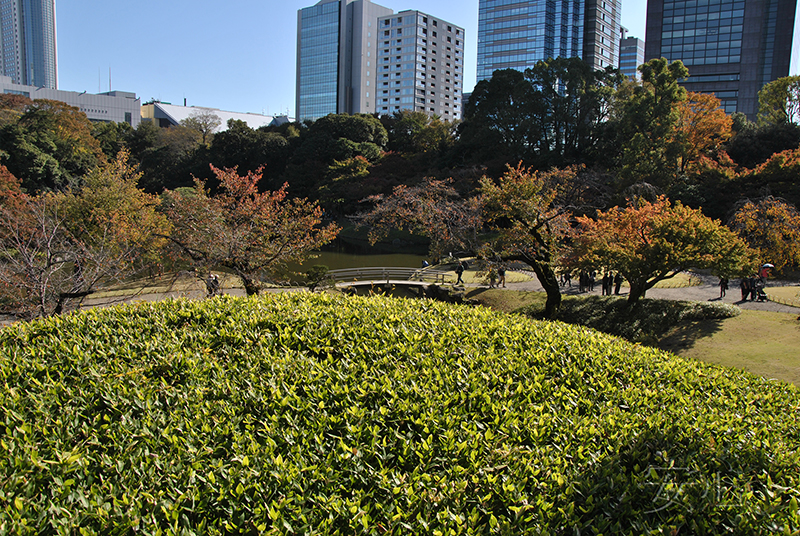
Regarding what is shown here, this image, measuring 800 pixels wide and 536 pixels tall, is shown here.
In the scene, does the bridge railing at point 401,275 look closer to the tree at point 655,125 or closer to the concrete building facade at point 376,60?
the tree at point 655,125

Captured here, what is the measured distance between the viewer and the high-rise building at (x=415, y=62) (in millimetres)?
89125

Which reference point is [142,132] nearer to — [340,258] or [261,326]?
[340,258]

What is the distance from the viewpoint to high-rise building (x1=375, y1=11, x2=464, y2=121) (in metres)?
89.1

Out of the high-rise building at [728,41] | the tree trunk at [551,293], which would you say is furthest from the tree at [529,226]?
the high-rise building at [728,41]

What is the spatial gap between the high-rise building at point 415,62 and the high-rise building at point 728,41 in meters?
35.7

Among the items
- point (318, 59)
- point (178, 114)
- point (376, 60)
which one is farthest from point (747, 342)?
point (178, 114)

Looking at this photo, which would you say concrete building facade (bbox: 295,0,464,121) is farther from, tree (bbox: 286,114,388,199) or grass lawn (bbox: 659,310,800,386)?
grass lawn (bbox: 659,310,800,386)

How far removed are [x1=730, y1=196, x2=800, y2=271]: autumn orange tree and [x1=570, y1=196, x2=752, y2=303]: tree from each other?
4.45 metres

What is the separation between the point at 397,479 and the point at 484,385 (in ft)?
4.45

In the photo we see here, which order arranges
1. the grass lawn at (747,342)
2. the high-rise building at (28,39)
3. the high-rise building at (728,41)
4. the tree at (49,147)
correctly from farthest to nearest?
the high-rise building at (28,39) < the high-rise building at (728,41) < the tree at (49,147) < the grass lawn at (747,342)

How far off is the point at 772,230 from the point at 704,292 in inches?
127

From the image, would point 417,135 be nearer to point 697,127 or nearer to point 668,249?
point 697,127

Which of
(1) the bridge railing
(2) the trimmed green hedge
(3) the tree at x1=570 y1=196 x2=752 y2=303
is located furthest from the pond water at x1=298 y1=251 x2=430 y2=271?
(2) the trimmed green hedge

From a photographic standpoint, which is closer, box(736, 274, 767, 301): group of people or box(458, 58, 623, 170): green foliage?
box(736, 274, 767, 301): group of people
